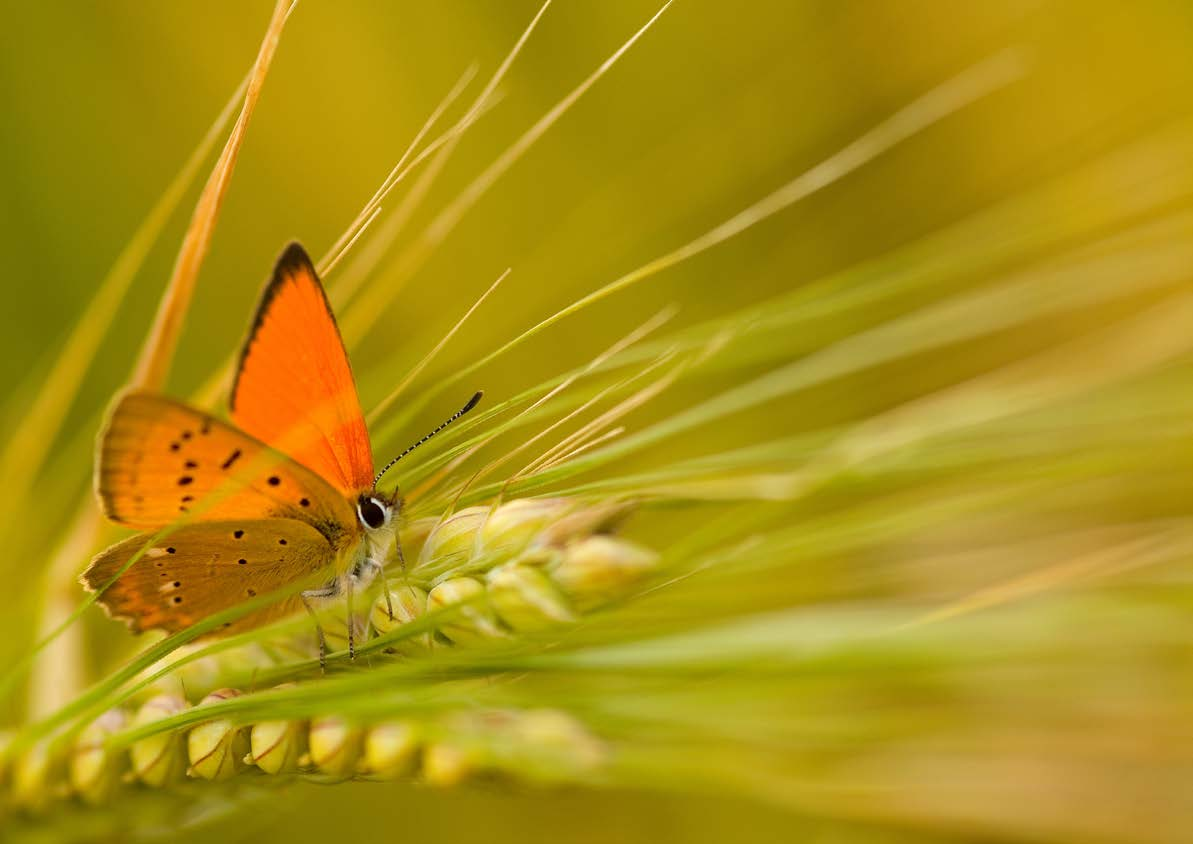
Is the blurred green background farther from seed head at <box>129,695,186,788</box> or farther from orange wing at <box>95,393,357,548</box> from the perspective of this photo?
seed head at <box>129,695,186,788</box>

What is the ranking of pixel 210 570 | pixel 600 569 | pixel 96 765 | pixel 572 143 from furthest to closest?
pixel 572 143, pixel 210 570, pixel 96 765, pixel 600 569

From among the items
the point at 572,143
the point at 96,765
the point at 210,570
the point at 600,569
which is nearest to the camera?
the point at 600,569

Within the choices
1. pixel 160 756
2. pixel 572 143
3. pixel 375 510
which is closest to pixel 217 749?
pixel 160 756

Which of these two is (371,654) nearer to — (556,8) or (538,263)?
(538,263)

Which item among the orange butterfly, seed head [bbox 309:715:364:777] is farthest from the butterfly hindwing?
seed head [bbox 309:715:364:777]

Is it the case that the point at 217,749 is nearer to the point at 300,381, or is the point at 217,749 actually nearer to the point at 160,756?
the point at 160,756

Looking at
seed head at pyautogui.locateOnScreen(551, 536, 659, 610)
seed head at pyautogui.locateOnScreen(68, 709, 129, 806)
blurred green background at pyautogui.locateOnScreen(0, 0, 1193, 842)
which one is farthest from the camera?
blurred green background at pyautogui.locateOnScreen(0, 0, 1193, 842)
